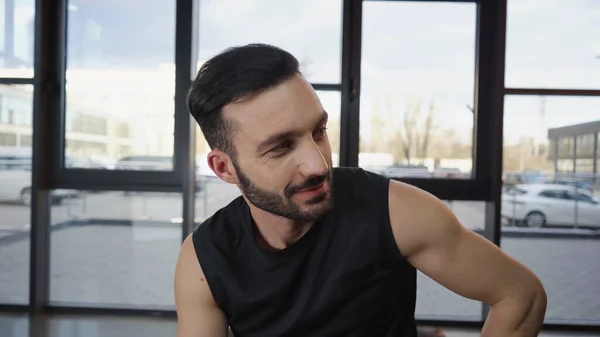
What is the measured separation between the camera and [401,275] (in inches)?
36.1

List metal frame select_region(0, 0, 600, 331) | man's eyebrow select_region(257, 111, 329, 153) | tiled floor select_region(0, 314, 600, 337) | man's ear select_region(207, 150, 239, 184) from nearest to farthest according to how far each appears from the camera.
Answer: man's eyebrow select_region(257, 111, 329, 153)
man's ear select_region(207, 150, 239, 184)
tiled floor select_region(0, 314, 600, 337)
metal frame select_region(0, 0, 600, 331)

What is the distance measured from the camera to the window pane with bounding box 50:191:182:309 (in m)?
2.59

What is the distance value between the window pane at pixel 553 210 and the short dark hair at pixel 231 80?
1.94 meters

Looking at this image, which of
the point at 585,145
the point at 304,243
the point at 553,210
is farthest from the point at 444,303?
Answer: the point at 304,243

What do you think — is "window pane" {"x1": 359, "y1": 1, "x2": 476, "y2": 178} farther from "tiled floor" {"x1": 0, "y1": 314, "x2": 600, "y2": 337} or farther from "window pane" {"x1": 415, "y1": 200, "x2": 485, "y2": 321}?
"tiled floor" {"x1": 0, "y1": 314, "x2": 600, "y2": 337}

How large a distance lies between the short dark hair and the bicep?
32 centimetres

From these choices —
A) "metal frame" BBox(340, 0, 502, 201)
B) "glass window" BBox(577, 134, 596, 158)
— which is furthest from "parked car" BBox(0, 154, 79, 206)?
"glass window" BBox(577, 134, 596, 158)

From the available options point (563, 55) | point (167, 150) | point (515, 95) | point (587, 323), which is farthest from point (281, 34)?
point (587, 323)

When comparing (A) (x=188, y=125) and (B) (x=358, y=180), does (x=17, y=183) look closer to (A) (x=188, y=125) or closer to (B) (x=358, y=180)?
(A) (x=188, y=125)

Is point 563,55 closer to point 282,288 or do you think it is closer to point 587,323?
point 587,323

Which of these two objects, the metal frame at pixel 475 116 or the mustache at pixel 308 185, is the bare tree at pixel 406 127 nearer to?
the metal frame at pixel 475 116

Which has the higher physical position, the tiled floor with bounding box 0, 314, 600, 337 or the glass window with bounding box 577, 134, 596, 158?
the glass window with bounding box 577, 134, 596, 158

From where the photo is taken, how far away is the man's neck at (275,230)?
0.90 metres

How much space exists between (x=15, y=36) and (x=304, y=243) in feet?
8.01
